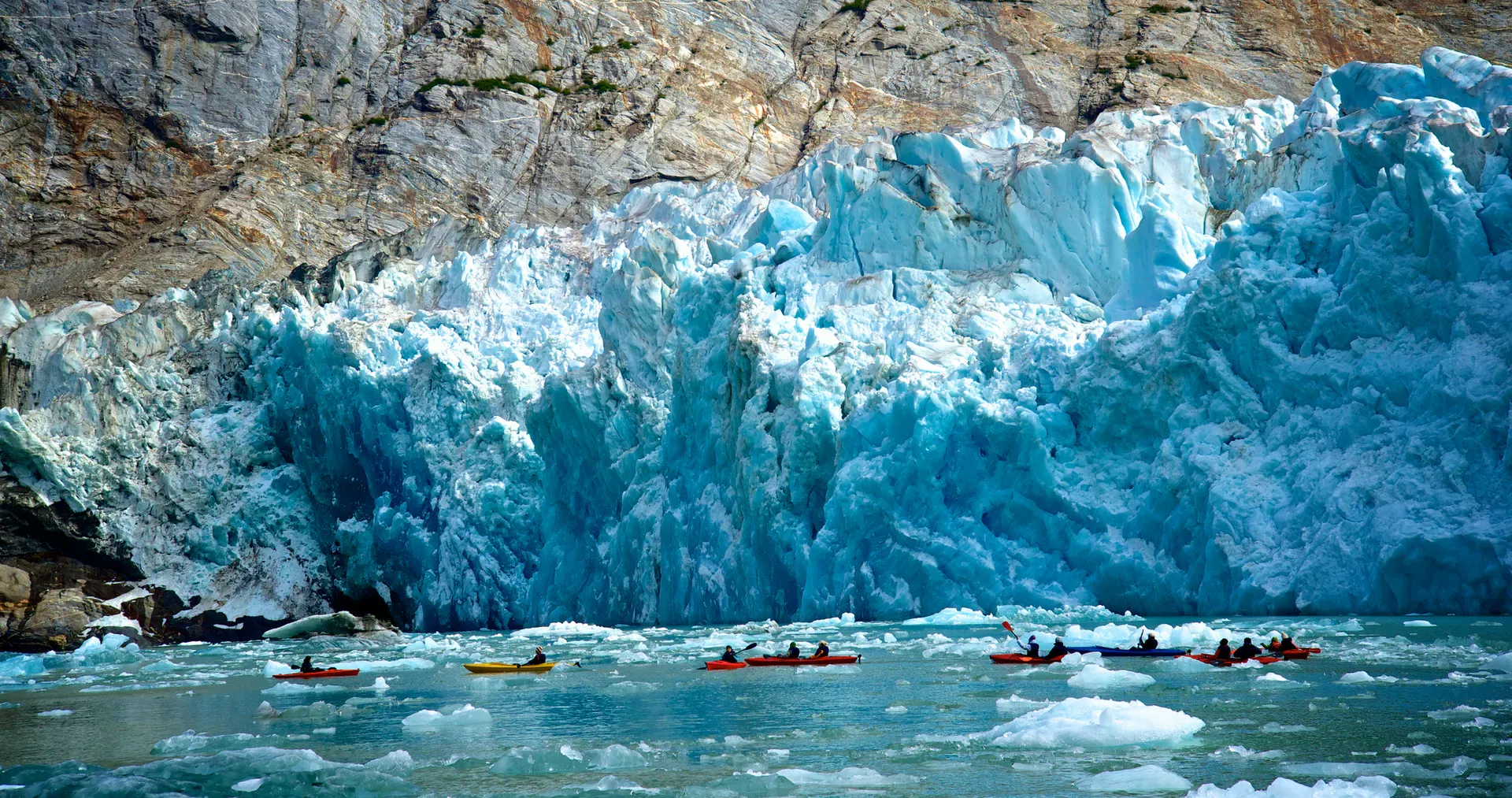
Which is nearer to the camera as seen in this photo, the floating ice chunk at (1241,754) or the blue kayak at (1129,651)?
the floating ice chunk at (1241,754)

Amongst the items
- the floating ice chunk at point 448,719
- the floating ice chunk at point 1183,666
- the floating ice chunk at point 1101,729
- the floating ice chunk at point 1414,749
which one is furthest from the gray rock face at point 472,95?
the floating ice chunk at point 1414,749

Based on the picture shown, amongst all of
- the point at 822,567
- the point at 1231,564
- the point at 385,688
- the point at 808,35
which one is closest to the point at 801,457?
the point at 822,567

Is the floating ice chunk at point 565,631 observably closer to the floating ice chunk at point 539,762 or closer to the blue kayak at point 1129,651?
the blue kayak at point 1129,651

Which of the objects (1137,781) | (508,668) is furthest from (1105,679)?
(508,668)

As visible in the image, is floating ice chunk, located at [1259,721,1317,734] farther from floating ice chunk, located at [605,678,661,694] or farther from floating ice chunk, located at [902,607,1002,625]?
floating ice chunk, located at [902,607,1002,625]

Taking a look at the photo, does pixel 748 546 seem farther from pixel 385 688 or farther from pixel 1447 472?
pixel 1447 472

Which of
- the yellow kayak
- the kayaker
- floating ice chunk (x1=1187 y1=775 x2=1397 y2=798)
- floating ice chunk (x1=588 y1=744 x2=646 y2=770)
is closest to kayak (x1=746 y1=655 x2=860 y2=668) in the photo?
the yellow kayak

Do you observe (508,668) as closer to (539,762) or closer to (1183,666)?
(539,762)

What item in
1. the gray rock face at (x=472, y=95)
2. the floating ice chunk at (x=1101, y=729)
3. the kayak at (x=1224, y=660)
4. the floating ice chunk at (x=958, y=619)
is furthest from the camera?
the gray rock face at (x=472, y=95)
